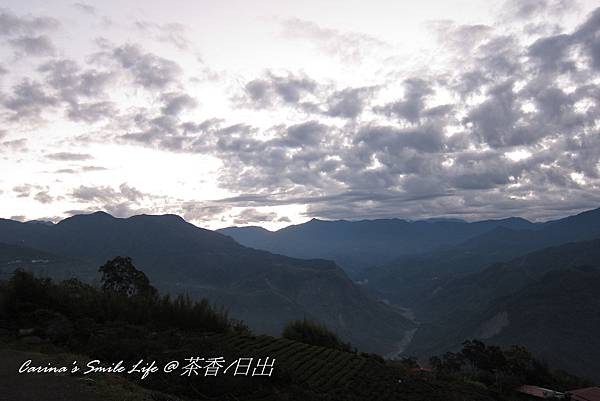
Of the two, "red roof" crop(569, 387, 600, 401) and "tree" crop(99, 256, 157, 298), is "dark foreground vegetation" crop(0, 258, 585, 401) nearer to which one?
"red roof" crop(569, 387, 600, 401)

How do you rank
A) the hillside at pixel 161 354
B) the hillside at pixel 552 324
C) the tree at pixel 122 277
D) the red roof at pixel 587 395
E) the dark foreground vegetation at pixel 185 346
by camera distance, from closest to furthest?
the hillside at pixel 161 354
the dark foreground vegetation at pixel 185 346
the red roof at pixel 587 395
the tree at pixel 122 277
the hillside at pixel 552 324

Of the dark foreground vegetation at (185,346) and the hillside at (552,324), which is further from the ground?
the dark foreground vegetation at (185,346)

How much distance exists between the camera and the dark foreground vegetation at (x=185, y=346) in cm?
1733

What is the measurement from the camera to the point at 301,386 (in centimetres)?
1898

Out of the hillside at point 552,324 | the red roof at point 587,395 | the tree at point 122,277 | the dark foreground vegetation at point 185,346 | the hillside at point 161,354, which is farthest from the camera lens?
the hillside at point 552,324

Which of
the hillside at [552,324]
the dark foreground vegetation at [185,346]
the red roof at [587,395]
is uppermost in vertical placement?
the dark foreground vegetation at [185,346]

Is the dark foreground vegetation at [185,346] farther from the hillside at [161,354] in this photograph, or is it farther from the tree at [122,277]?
the tree at [122,277]

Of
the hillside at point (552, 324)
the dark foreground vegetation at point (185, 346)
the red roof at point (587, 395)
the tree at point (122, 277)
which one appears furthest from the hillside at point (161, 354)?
the hillside at point (552, 324)

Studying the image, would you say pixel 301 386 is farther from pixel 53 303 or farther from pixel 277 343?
pixel 53 303

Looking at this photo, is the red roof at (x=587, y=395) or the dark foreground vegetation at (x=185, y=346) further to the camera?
the red roof at (x=587, y=395)

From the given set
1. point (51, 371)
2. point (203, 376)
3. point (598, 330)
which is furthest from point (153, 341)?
point (598, 330)

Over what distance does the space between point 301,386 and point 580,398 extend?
98.2ft

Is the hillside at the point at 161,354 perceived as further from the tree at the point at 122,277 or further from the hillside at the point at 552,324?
the hillside at the point at 552,324

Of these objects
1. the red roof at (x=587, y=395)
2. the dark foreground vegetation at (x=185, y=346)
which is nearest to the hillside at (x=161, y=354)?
the dark foreground vegetation at (x=185, y=346)
